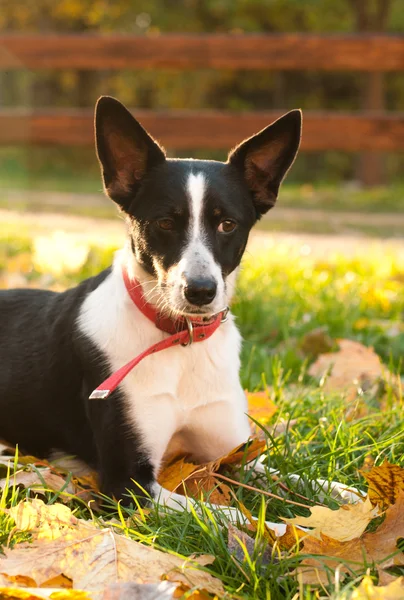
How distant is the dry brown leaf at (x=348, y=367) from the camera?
3451 mm

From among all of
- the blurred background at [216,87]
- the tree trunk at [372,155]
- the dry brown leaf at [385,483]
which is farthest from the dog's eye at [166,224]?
the tree trunk at [372,155]

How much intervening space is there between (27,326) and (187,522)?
1173mm

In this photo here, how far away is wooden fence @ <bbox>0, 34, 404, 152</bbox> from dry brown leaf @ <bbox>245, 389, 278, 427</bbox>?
558cm

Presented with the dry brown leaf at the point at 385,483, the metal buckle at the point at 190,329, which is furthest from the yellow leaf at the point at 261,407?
the dry brown leaf at the point at 385,483

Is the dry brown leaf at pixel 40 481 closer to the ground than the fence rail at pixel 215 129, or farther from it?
closer to the ground

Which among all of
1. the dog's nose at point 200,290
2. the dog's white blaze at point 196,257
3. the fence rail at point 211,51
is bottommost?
the dog's nose at point 200,290

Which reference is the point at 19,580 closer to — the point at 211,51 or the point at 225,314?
the point at 225,314

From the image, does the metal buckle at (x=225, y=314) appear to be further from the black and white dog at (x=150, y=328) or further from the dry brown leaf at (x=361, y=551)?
the dry brown leaf at (x=361, y=551)

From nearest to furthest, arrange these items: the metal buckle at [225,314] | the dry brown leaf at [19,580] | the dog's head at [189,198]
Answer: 1. the dry brown leaf at [19,580]
2. the dog's head at [189,198]
3. the metal buckle at [225,314]

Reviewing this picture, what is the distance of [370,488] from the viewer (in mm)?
2227

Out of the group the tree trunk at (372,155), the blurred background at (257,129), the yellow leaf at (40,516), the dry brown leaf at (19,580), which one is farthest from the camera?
the tree trunk at (372,155)

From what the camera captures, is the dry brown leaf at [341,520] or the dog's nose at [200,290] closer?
the dry brown leaf at [341,520]

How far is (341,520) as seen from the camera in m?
2.03

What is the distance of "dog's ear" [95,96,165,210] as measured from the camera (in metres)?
2.67
